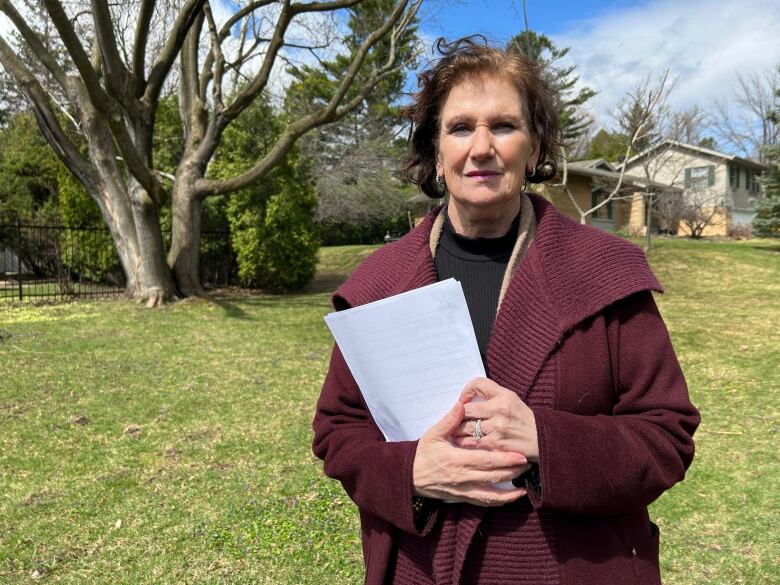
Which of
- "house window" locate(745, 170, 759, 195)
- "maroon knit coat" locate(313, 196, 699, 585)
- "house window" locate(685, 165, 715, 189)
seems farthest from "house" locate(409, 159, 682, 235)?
"maroon knit coat" locate(313, 196, 699, 585)

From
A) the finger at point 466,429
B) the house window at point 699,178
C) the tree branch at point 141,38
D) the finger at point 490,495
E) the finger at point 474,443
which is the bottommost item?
the finger at point 490,495

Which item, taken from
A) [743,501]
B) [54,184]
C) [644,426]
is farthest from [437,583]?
[54,184]

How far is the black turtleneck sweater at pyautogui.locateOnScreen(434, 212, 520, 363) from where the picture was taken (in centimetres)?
145

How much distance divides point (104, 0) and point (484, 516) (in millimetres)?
10258

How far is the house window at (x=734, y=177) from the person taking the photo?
37481mm

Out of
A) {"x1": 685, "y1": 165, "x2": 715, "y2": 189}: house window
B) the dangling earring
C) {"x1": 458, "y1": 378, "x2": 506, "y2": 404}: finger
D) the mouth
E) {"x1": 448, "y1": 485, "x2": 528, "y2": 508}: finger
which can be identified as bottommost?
{"x1": 448, "y1": 485, "x2": 528, "y2": 508}: finger

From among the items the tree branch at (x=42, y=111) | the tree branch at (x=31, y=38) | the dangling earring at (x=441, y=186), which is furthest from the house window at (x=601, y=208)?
the dangling earring at (x=441, y=186)

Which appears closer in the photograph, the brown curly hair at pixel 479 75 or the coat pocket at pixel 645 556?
the coat pocket at pixel 645 556

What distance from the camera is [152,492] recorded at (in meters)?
4.26

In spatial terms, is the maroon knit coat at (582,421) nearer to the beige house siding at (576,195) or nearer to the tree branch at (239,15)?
the tree branch at (239,15)

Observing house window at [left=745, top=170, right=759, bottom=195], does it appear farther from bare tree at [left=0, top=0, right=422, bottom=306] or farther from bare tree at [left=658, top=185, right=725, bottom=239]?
bare tree at [left=0, top=0, right=422, bottom=306]

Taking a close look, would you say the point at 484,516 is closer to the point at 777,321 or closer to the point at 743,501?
the point at 743,501

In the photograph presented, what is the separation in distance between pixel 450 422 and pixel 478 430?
0.06 meters

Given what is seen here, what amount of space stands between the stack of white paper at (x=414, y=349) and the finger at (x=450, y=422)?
0.22 feet
